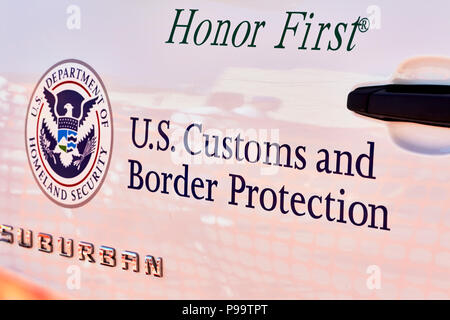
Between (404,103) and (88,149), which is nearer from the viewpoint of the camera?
(404,103)

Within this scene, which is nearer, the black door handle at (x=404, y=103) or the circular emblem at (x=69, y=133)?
the black door handle at (x=404, y=103)

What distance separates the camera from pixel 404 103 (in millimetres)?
1681

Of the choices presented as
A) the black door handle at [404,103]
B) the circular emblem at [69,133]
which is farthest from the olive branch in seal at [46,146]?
the black door handle at [404,103]

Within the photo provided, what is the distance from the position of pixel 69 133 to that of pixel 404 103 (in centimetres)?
94

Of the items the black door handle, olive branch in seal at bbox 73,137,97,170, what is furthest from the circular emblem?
the black door handle

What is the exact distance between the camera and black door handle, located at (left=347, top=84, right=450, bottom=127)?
164cm

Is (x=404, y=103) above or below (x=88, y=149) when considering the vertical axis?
above

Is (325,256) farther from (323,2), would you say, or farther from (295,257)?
(323,2)

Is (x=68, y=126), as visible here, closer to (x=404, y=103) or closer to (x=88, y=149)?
(x=88, y=149)

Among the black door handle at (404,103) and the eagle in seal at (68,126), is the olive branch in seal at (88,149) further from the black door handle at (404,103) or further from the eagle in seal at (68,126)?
the black door handle at (404,103)

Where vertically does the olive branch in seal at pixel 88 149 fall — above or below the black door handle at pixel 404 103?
below

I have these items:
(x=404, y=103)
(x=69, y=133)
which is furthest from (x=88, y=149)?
(x=404, y=103)

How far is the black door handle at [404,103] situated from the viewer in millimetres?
1637

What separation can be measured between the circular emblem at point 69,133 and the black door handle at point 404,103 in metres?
0.70
